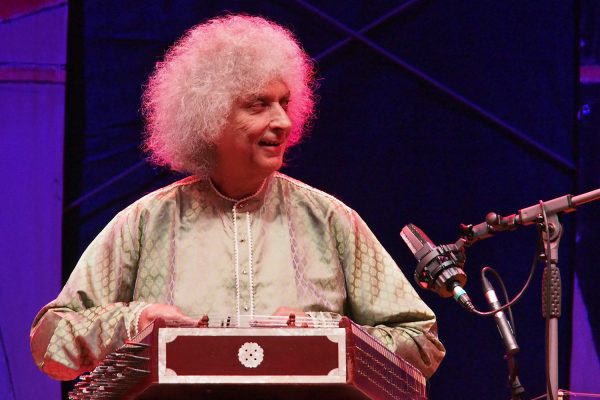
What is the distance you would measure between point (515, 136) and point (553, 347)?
161 cm

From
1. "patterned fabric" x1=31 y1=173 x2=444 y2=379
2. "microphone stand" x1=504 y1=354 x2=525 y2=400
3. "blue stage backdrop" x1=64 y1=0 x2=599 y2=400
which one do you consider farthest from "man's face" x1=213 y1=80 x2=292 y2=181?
"blue stage backdrop" x1=64 y1=0 x2=599 y2=400

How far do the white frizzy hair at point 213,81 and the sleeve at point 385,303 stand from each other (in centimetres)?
48

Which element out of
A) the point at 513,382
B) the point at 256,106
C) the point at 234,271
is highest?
the point at 256,106

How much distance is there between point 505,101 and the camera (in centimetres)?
448

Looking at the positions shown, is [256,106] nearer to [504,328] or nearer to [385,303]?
[385,303]

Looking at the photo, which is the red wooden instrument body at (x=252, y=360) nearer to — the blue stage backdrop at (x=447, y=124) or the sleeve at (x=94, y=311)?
the sleeve at (x=94, y=311)

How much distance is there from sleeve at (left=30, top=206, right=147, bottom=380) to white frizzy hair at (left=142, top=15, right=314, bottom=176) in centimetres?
29

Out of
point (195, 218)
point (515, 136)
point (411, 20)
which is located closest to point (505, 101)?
point (515, 136)

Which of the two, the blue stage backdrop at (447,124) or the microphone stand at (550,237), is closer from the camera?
the microphone stand at (550,237)

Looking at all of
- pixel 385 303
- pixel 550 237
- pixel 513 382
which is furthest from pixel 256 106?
pixel 513 382

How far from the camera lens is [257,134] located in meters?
3.36

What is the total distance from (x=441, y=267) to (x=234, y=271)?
686 millimetres

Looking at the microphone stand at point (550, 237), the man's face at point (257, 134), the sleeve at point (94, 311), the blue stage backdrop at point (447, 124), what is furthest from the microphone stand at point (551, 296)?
the blue stage backdrop at point (447, 124)

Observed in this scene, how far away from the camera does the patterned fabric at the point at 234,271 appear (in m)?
3.26
